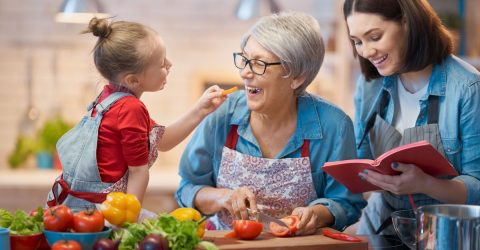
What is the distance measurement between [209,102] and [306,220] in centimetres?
58

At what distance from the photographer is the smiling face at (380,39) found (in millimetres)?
2934

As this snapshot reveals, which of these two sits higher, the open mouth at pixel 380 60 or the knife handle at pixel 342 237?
the open mouth at pixel 380 60

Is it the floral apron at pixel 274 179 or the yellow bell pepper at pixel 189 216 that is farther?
the floral apron at pixel 274 179

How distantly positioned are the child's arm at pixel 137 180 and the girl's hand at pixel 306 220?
0.53m

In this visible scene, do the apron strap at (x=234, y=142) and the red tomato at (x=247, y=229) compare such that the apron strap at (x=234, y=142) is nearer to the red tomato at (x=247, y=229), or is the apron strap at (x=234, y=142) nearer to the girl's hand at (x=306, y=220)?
the girl's hand at (x=306, y=220)

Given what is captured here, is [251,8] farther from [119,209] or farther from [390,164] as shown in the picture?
[119,209]

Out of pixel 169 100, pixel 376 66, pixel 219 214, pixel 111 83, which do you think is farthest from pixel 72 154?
pixel 169 100

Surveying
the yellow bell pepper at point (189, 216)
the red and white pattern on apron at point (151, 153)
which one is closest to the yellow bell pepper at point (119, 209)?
the yellow bell pepper at point (189, 216)

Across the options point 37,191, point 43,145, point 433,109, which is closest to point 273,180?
point 433,109

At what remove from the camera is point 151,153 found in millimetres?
2842

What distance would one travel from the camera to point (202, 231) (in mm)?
2465

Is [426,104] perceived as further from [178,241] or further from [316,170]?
[178,241]

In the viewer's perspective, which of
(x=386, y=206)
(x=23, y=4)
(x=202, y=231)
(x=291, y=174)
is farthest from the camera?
(x=23, y=4)

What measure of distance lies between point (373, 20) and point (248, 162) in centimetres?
69
